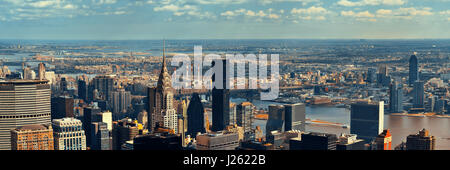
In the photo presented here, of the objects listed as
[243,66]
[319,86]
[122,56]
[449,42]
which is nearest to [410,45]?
[449,42]

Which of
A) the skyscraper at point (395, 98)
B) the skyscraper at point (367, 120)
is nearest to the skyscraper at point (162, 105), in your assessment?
the skyscraper at point (367, 120)

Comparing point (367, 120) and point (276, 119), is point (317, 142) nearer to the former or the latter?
point (276, 119)

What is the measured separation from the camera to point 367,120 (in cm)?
1602

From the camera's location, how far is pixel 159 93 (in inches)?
660

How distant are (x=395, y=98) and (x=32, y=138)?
517 inches

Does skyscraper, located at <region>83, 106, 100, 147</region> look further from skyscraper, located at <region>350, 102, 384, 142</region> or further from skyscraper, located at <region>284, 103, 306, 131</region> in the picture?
skyscraper, located at <region>350, 102, 384, 142</region>

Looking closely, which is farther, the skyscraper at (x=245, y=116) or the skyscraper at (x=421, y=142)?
the skyscraper at (x=245, y=116)

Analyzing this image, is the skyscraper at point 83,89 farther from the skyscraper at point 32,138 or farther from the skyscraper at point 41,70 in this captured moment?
the skyscraper at point 32,138

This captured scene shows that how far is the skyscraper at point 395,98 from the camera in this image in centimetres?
1932

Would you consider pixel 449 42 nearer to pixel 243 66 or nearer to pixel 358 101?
pixel 358 101

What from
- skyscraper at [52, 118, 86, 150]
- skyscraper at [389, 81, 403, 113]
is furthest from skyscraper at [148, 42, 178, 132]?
skyscraper at [389, 81, 403, 113]

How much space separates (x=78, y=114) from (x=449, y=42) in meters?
14.5

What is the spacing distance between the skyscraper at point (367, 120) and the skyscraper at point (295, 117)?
1.36 metres
